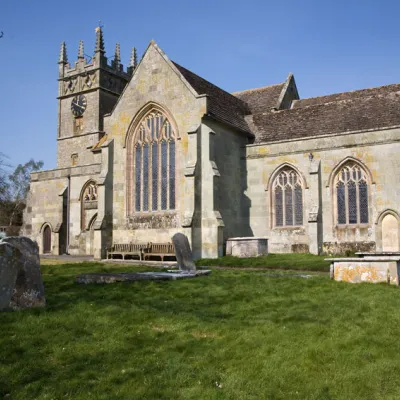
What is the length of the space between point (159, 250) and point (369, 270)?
1438cm

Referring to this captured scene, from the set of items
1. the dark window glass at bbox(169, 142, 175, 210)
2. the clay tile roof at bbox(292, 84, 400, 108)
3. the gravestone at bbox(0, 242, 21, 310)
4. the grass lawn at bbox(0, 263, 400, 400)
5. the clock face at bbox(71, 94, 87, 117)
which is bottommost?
the grass lawn at bbox(0, 263, 400, 400)

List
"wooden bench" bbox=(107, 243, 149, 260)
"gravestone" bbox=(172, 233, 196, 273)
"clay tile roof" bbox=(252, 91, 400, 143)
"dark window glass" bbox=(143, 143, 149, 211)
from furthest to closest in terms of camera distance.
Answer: "dark window glass" bbox=(143, 143, 149, 211), "clay tile roof" bbox=(252, 91, 400, 143), "wooden bench" bbox=(107, 243, 149, 260), "gravestone" bbox=(172, 233, 196, 273)

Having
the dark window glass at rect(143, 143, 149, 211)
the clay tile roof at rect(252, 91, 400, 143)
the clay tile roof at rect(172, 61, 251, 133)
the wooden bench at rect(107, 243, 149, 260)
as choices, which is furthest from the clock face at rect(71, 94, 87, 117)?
the wooden bench at rect(107, 243, 149, 260)

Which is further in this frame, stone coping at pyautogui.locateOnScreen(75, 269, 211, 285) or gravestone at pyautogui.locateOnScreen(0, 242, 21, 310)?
stone coping at pyautogui.locateOnScreen(75, 269, 211, 285)

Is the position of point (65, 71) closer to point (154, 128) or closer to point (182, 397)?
point (154, 128)

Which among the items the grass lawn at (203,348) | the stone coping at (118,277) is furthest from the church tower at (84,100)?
the grass lawn at (203,348)

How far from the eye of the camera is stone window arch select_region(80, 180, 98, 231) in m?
34.0

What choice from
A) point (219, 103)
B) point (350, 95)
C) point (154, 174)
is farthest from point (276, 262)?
point (350, 95)

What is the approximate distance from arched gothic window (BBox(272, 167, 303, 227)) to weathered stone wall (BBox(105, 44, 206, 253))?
18.2 feet

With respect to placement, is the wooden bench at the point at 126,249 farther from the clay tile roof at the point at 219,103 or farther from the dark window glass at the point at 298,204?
the dark window glass at the point at 298,204

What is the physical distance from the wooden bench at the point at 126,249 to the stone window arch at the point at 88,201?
7814mm

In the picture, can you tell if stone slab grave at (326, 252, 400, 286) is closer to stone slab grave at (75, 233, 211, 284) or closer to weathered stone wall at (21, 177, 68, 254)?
stone slab grave at (75, 233, 211, 284)

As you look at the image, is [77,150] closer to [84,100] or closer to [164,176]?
[84,100]

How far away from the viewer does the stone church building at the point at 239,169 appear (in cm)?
2416
